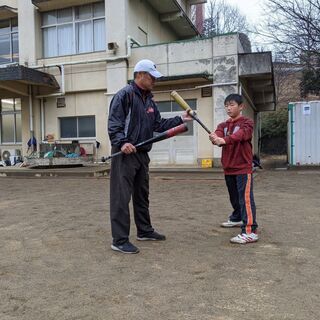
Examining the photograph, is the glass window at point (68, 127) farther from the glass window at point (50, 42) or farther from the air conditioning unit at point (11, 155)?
the glass window at point (50, 42)

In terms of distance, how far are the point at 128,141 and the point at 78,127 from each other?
44.9 ft

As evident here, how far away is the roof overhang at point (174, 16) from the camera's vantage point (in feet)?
61.6

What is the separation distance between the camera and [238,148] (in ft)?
15.7

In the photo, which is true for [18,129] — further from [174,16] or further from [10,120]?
[174,16]

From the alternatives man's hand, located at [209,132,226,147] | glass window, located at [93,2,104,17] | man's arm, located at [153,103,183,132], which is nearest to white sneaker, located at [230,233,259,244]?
man's hand, located at [209,132,226,147]

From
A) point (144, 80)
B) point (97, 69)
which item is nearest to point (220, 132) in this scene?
point (144, 80)

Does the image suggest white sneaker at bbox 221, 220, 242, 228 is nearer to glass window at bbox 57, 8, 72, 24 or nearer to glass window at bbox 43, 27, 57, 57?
glass window at bbox 43, 27, 57, 57

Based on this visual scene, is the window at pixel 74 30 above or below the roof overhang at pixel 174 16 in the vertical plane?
below

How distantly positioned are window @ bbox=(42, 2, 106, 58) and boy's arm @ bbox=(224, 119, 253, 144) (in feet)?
43.9

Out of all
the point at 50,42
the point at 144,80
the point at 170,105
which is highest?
the point at 50,42

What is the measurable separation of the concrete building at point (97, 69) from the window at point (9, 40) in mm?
44

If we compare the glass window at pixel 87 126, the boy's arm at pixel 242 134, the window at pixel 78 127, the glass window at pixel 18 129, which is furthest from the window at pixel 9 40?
the boy's arm at pixel 242 134

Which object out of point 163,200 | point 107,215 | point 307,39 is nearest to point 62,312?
point 107,215

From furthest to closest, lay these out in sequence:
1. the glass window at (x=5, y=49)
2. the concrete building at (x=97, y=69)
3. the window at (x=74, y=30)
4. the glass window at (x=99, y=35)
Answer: the glass window at (x=5, y=49), the window at (x=74, y=30), the glass window at (x=99, y=35), the concrete building at (x=97, y=69)
